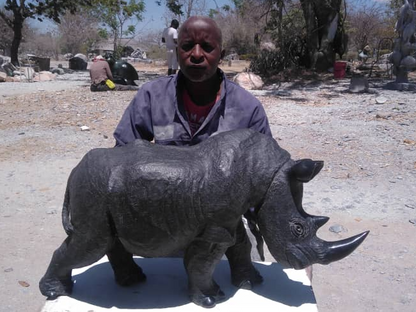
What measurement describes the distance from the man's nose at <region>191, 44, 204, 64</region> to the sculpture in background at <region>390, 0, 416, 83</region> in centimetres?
1103

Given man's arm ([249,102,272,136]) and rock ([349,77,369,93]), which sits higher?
man's arm ([249,102,272,136])

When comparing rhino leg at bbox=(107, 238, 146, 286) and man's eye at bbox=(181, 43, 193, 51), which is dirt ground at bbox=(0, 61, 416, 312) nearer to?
rhino leg at bbox=(107, 238, 146, 286)

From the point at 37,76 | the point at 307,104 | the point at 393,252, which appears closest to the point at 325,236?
the point at 393,252

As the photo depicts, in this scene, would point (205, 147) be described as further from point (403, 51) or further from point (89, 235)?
point (403, 51)

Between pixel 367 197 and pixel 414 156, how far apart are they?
1.79 m

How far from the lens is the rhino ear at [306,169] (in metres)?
1.68

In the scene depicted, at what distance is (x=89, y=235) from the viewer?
1.79 m

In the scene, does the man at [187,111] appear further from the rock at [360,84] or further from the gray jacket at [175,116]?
the rock at [360,84]

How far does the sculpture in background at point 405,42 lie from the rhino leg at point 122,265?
1140 cm

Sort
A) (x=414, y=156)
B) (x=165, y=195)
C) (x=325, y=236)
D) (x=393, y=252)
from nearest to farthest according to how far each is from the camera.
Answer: (x=165, y=195) < (x=393, y=252) < (x=325, y=236) < (x=414, y=156)

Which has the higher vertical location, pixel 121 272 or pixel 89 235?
pixel 89 235

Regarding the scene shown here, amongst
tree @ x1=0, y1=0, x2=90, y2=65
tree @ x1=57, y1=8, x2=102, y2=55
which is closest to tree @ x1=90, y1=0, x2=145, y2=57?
tree @ x1=0, y1=0, x2=90, y2=65

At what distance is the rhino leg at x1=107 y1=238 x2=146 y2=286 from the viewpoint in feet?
6.84

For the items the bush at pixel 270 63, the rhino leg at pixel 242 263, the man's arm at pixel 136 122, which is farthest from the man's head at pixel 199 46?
the bush at pixel 270 63
